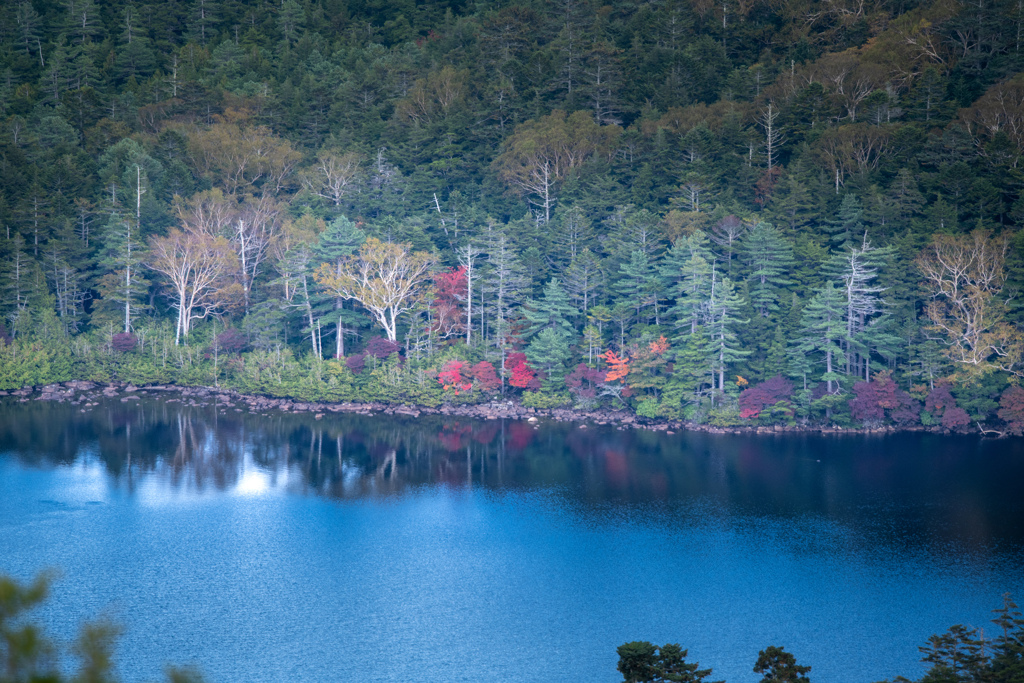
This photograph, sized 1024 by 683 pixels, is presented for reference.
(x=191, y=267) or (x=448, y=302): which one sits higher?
(x=191, y=267)

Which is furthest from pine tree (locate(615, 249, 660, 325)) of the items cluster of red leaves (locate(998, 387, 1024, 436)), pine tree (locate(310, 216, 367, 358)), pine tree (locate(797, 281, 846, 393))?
cluster of red leaves (locate(998, 387, 1024, 436))

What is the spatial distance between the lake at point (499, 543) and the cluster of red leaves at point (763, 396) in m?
1.61

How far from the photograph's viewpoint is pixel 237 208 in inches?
1767

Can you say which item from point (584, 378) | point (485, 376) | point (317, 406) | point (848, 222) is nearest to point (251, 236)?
point (317, 406)

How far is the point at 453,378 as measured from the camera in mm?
38188

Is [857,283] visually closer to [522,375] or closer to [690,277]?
[690,277]

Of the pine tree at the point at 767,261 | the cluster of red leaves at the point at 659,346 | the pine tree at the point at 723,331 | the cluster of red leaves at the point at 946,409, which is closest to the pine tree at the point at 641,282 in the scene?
the cluster of red leaves at the point at 659,346

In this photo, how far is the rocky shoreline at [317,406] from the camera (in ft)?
119

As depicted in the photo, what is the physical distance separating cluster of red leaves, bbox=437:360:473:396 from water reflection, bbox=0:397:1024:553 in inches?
68.6

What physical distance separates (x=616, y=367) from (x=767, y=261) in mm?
7637

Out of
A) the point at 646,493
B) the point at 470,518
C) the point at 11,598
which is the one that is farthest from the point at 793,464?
the point at 11,598

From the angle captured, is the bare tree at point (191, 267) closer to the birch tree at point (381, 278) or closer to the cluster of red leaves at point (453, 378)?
the birch tree at point (381, 278)

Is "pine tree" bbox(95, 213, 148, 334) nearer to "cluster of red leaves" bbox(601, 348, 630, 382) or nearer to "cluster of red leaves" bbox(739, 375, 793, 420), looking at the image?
"cluster of red leaves" bbox(601, 348, 630, 382)

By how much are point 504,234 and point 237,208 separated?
13818 millimetres
